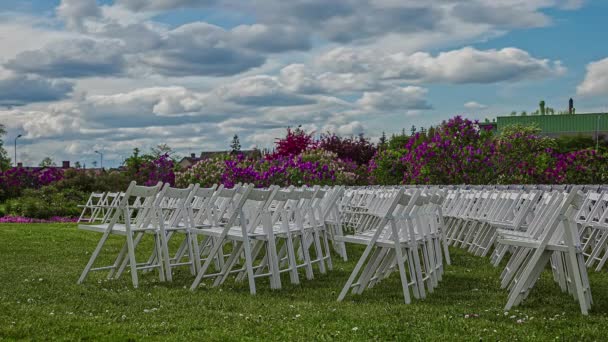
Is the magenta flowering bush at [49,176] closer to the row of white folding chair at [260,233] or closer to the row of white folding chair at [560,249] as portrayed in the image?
the row of white folding chair at [260,233]

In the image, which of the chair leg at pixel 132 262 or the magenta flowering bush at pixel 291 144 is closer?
the chair leg at pixel 132 262

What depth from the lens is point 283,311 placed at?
242 inches

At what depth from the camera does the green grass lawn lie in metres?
5.29

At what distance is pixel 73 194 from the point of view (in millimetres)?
26094

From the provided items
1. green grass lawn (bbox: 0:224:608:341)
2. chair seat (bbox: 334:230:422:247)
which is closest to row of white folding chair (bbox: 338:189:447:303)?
chair seat (bbox: 334:230:422:247)

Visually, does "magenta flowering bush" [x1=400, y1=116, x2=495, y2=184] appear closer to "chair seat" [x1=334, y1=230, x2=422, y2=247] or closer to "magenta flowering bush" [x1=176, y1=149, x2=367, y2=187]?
"magenta flowering bush" [x1=176, y1=149, x2=367, y2=187]

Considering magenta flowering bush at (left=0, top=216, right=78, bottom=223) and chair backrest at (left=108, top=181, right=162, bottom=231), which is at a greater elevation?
chair backrest at (left=108, top=181, right=162, bottom=231)

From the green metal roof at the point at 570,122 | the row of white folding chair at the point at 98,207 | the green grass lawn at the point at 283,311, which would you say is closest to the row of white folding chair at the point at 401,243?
the green grass lawn at the point at 283,311

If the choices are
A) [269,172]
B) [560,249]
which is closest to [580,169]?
[269,172]

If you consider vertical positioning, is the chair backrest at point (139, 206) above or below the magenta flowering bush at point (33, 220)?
above

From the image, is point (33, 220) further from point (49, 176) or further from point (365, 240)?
point (365, 240)

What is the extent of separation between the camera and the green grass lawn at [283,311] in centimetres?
529

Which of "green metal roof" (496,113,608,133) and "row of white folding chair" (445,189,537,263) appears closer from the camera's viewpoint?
"row of white folding chair" (445,189,537,263)

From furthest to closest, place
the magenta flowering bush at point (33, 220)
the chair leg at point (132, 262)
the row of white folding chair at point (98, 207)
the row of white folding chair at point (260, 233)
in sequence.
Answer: the magenta flowering bush at point (33, 220) → the row of white folding chair at point (98, 207) → the chair leg at point (132, 262) → the row of white folding chair at point (260, 233)
